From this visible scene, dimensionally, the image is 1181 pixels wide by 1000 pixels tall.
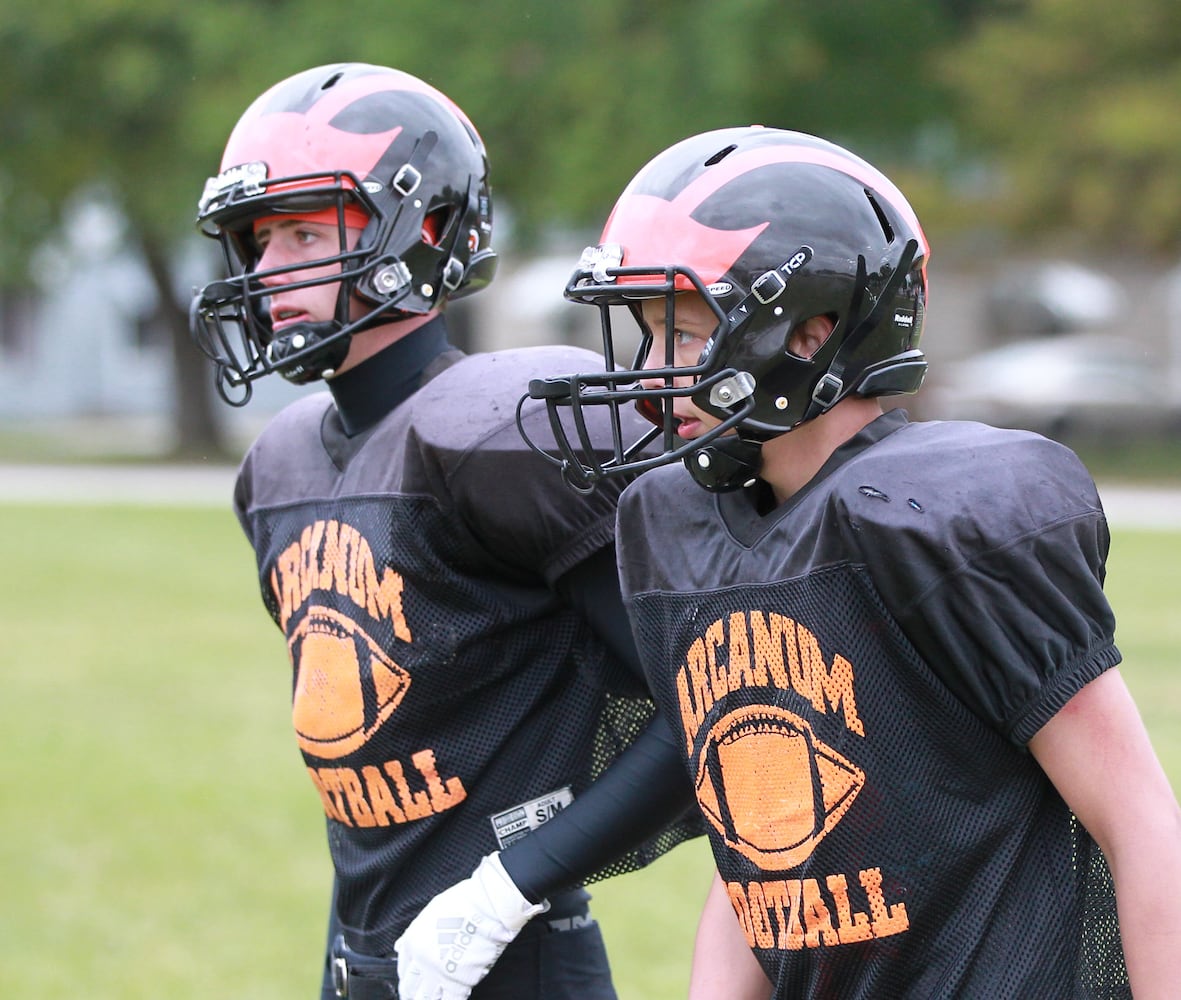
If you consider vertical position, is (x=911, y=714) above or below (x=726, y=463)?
below

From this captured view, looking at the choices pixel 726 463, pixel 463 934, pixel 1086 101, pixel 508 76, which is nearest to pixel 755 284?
pixel 726 463

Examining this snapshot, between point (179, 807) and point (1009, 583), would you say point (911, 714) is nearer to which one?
point (1009, 583)

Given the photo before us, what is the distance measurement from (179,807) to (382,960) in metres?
4.23

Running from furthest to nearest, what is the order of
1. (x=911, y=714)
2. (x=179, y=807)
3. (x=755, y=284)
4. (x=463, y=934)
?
(x=179, y=807) → (x=463, y=934) → (x=755, y=284) → (x=911, y=714)

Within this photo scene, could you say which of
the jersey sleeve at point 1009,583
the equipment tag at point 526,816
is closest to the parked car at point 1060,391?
the equipment tag at point 526,816

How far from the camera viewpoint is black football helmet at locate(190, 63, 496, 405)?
2.74m

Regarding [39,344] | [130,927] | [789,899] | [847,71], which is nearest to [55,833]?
[130,927]

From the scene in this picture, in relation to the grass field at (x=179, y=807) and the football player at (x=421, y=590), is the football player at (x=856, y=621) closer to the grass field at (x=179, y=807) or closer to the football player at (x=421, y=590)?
the football player at (x=421, y=590)

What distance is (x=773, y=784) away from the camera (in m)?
2.01

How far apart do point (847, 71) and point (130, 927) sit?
54.3ft

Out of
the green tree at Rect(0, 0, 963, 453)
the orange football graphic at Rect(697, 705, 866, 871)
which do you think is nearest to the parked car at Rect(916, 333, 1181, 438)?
the green tree at Rect(0, 0, 963, 453)

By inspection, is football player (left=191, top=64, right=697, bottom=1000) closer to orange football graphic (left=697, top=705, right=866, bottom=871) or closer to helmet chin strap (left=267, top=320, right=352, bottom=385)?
helmet chin strap (left=267, top=320, right=352, bottom=385)

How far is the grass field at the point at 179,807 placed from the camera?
5000 millimetres

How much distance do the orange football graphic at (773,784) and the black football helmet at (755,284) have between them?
1.08 ft
